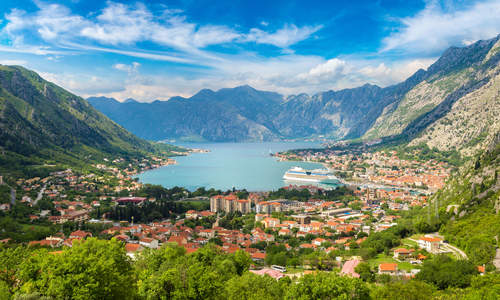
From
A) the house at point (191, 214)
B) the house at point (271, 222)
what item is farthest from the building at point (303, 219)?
the house at point (191, 214)

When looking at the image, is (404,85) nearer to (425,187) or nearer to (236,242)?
(425,187)

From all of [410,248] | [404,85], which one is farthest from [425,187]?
[404,85]

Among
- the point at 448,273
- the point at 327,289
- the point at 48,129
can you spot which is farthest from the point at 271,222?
the point at 48,129

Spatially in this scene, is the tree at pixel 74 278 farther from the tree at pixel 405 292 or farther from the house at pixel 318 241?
the house at pixel 318 241

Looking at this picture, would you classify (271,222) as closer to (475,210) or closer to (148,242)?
(148,242)

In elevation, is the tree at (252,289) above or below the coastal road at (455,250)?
above

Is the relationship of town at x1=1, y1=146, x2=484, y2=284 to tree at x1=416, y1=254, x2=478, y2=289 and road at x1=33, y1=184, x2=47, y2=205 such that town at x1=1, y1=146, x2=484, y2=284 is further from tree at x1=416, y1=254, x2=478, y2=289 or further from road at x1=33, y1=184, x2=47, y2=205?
tree at x1=416, y1=254, x2=478, y2=289

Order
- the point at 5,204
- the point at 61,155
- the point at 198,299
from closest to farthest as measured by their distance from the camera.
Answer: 1. the point at 198,299
2. the point at 5,204
3. the point at 61,155
